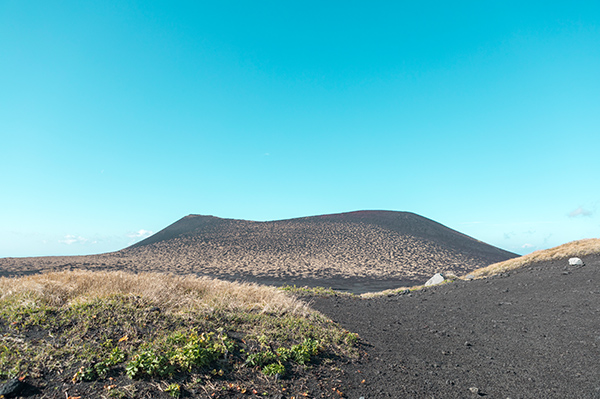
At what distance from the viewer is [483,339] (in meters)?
6.99

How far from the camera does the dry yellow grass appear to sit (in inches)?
238

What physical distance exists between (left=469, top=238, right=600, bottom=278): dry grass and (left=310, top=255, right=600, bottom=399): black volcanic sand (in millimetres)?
3448

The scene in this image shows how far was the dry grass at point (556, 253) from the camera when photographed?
1488 cm

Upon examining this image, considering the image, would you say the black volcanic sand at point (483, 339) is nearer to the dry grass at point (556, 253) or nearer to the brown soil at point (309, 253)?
the dry grass at point (556, 253)

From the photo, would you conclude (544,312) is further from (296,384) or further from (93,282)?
(93,282)

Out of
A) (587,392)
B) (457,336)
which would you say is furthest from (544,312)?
(587,392)

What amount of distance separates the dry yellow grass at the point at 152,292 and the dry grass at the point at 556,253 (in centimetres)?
1363

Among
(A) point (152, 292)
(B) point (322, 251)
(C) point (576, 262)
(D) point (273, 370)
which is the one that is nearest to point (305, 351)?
(D) point (273, 370)

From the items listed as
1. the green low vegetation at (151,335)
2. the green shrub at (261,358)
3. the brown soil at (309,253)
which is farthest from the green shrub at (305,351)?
the brown soil at (309,253)

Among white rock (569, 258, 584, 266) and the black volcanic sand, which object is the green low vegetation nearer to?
the black volcanic sand

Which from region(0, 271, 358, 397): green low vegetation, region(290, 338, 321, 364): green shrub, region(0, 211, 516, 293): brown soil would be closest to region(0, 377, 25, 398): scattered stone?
region(0, 271, 358, 397): green low vegetation

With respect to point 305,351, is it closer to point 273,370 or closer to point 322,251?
point 273,370

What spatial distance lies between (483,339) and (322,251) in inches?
1493

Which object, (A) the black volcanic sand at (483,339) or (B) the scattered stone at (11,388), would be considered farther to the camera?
(A) the black volcanic sand at (483,339)
